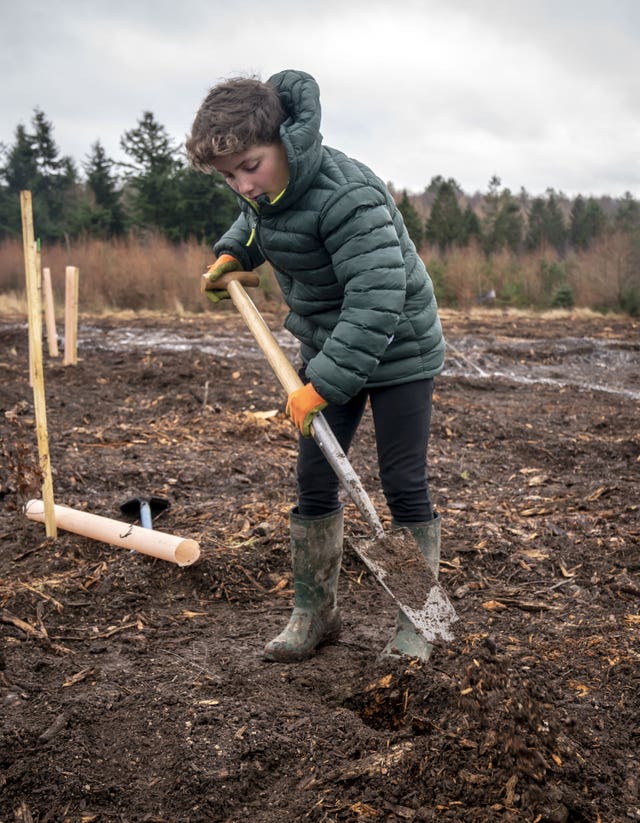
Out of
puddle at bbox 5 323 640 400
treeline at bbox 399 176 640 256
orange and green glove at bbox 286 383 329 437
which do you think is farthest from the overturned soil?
treeline at bbox 399 176 640 256

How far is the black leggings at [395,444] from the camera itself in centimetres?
256

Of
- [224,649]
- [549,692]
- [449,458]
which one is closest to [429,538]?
[549,692]

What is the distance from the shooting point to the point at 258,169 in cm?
231

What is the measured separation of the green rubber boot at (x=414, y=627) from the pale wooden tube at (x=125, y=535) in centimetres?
102

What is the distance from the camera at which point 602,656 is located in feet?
8.50

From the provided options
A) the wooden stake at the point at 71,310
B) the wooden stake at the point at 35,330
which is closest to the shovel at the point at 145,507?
the wooden stake at the point at 35,330

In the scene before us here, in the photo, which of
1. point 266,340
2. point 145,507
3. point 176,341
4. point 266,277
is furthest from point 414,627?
point 266,277

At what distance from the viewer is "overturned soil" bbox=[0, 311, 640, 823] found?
6.33 feet

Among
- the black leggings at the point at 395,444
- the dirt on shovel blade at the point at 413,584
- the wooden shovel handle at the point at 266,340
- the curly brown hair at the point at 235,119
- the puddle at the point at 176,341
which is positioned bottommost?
the puddle at the point at 176,341

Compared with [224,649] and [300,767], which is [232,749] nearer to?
[300,767]

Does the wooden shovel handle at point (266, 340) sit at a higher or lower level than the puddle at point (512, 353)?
higher

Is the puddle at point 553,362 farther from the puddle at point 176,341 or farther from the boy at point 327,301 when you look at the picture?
the boy at point 327,301

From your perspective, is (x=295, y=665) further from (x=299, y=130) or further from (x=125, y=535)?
(x=299, y=130)

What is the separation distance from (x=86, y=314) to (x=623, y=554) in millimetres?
18111
